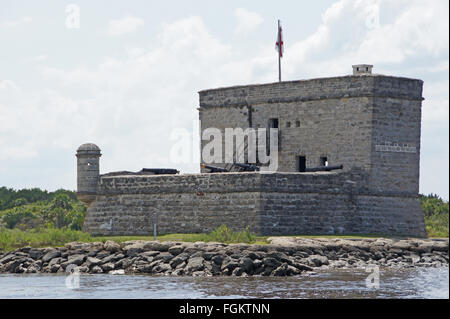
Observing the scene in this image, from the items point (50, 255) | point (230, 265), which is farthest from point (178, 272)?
point (50, 255)

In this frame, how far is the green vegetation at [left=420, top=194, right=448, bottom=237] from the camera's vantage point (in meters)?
41.5

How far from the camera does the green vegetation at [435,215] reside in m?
41.5

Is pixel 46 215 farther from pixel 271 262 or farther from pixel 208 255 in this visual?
pixel 271 262

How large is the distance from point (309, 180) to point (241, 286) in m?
9.58

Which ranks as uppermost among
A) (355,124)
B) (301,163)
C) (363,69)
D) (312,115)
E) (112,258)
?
(363,69)

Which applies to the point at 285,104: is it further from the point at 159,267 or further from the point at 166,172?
the point at 159,267

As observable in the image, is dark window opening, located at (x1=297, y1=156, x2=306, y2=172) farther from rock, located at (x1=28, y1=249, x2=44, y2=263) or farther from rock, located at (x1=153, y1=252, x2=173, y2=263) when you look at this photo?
rock, located at (x1=28, y1=249, x2=44, y2=263)

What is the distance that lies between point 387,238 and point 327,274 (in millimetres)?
6277

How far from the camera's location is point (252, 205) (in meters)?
35.0

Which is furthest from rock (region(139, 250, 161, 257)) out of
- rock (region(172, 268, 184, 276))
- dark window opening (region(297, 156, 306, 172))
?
dark window opening (region(297, 156, 306, 172))

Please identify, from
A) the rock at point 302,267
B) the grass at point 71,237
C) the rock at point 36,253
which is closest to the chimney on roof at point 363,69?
the grass at point 71,237

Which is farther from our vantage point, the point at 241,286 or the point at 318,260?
the point at 318,260

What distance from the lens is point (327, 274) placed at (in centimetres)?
2964
